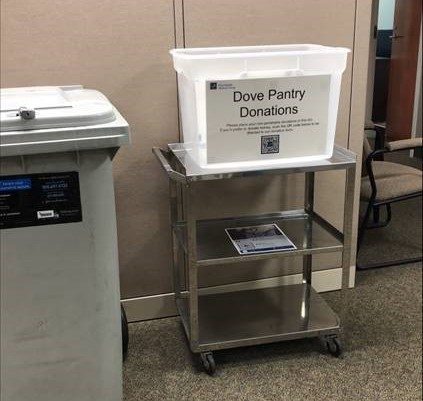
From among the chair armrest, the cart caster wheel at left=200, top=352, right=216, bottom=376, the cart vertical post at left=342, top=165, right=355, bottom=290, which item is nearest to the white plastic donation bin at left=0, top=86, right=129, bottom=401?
the cart caster wheel at left=200, top=352, right=216, bottom=376

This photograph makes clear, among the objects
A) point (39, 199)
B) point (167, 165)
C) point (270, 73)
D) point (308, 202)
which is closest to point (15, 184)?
point (39, 199)

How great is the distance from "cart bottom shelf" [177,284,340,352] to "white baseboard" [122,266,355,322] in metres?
0.04

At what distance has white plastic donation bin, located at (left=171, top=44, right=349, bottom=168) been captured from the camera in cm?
157

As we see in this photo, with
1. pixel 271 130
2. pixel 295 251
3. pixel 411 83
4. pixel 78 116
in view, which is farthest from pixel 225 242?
pixel 411 83

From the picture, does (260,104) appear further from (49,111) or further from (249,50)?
(49,111)

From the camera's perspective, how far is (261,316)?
6.61 feet

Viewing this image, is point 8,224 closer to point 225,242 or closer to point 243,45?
point 225,242

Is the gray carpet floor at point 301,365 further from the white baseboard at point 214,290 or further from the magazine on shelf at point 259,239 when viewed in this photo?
the magazine on shelf at point 259,239

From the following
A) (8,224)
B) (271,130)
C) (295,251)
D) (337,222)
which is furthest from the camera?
(337,222)

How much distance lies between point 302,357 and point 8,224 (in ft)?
3.72

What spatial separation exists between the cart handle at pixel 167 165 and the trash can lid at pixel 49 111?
0.29 m

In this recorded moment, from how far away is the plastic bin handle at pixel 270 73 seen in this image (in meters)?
1.59

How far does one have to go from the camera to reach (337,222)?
227 centimetres

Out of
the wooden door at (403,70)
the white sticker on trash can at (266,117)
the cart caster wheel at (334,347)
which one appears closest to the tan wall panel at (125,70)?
the white sticker on trash can at (266,117)
